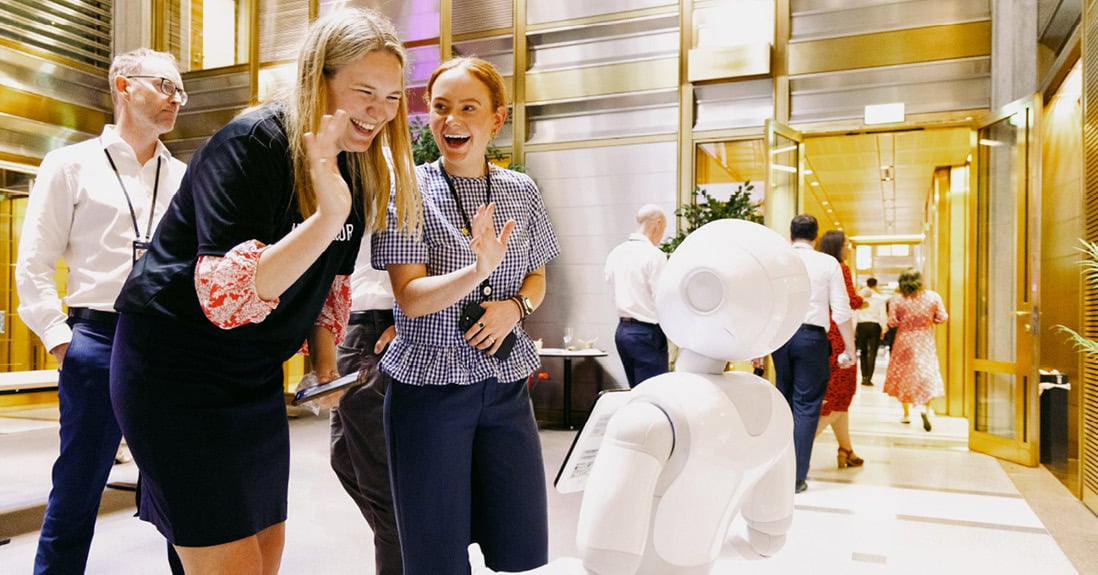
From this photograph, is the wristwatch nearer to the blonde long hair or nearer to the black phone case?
the black phone case

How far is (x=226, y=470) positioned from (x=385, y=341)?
0.87 metres

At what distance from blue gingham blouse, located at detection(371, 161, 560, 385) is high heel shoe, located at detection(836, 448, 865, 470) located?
3.95m

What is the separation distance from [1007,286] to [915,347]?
1388 millimetres

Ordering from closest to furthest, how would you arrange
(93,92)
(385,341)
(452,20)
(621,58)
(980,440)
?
(385,341) < (980,440) < (621,58) < (452,20) < (93,92)

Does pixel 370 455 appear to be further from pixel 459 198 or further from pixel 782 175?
pixel 782 175

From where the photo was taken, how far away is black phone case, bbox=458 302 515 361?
1348mm

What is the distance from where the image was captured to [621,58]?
21.4ft

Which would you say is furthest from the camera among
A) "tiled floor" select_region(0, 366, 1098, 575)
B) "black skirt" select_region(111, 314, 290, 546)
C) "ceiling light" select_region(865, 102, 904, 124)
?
"ceiling light" select_region(865, 102, 904, 124)

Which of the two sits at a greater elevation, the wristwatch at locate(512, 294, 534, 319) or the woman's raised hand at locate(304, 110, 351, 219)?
the woman's raised hand at locate(304, 110, 351, 219)

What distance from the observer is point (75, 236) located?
213cm

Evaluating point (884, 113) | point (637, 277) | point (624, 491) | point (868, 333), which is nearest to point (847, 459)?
point (637, 277)

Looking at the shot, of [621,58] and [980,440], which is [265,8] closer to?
[621,58]

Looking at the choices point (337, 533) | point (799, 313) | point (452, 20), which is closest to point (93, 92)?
point (452, 20)

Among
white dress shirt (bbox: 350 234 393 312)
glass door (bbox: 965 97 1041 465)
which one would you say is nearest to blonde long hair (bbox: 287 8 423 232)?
white dress shirt (bbox: 350 234 393 312)
